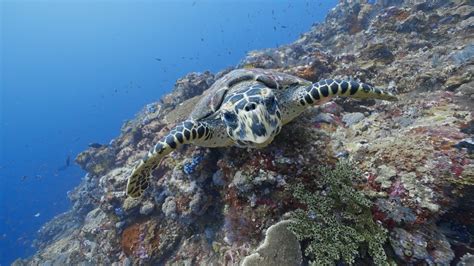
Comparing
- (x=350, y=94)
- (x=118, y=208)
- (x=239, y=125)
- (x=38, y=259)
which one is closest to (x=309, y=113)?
(x=350, y=94)

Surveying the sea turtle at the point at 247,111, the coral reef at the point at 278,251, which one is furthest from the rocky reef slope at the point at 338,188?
the sea turtle at the point at 247,111

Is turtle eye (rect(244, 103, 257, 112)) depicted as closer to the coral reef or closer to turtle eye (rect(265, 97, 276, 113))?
turtle eye (rect(265, 97, 276, 113))

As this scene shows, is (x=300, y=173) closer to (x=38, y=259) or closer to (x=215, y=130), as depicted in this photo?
(x=215, y=130)

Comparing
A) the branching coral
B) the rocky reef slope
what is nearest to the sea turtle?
the rocky reef slope

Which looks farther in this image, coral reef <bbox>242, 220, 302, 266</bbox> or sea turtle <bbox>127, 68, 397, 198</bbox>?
sea turtle <bbox>127, 68, 397, 198</bbox>

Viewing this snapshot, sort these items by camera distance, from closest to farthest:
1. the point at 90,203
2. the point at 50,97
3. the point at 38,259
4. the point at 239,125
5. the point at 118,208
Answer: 1. the point at 239,125
2. the point at 118,208
3. the point at 38,259
4. the point at 90,203
5. the point at 50,97

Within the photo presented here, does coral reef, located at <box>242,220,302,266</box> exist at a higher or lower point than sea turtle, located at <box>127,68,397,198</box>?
lower

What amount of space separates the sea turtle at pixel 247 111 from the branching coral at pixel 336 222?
83 centimetres

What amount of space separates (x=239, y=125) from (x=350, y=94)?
1853 mm

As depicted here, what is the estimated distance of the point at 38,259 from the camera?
12516 millimetres

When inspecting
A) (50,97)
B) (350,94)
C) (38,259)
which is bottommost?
(38,259)

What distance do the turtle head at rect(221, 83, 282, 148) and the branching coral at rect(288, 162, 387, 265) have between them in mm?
725

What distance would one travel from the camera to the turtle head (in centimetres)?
341

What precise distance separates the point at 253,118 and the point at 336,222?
1.42m
